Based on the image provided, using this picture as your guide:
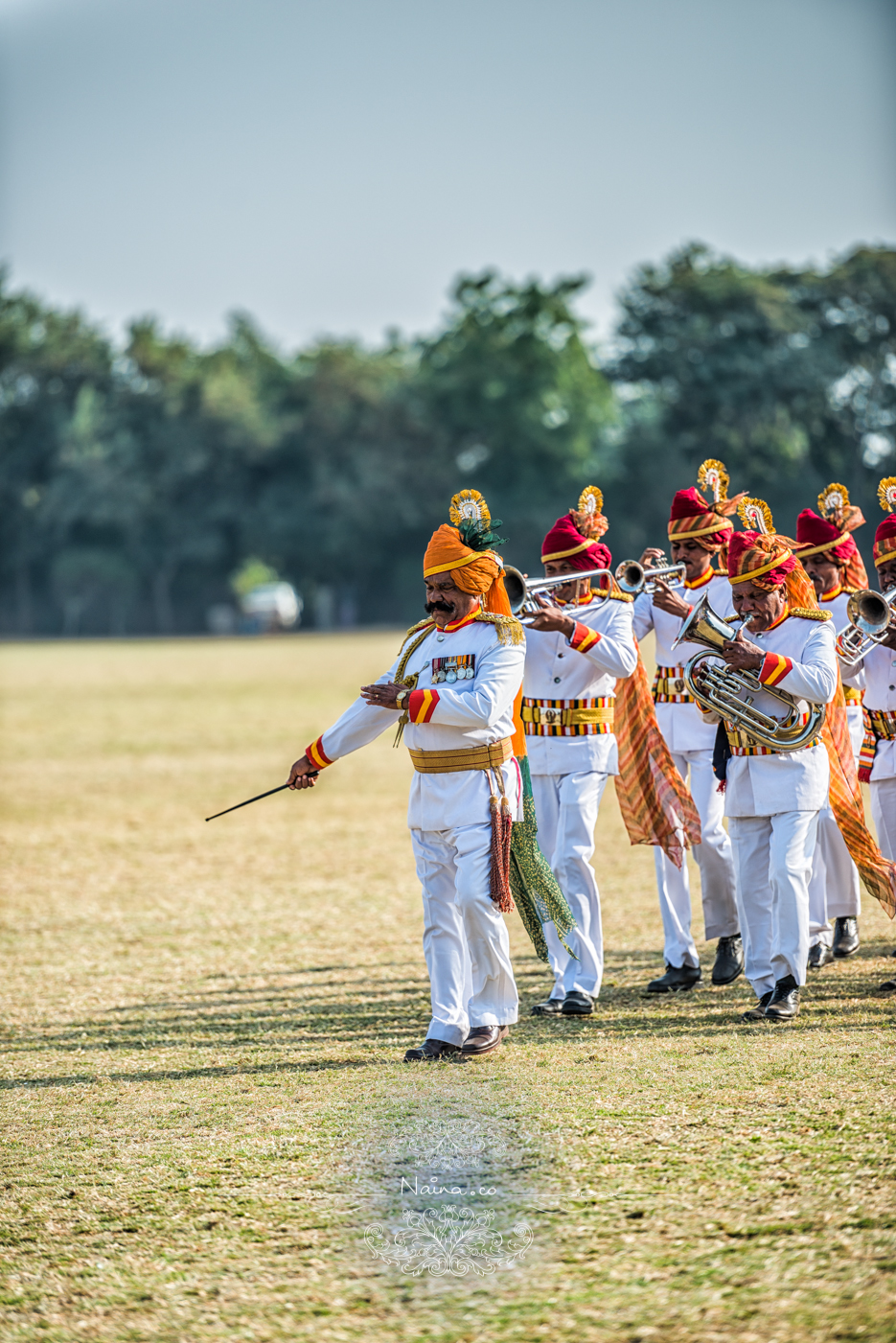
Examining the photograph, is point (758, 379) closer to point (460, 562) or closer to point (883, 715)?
point (883, 715)

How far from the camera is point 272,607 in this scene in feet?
205

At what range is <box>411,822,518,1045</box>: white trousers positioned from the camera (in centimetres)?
596

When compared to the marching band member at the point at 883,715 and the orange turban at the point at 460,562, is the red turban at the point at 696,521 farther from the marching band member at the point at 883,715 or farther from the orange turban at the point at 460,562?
the orange turban at the point at 460,562

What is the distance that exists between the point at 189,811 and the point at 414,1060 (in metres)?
8.99

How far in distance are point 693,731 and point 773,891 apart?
134 cm

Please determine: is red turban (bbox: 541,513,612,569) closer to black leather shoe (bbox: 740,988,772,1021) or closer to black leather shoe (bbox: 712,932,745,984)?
black leather shoe (bbox: 712,932,745,984)

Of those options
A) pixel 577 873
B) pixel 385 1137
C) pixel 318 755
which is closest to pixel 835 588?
pixel 577 873

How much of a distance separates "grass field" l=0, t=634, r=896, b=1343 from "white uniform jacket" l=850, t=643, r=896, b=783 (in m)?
1.01

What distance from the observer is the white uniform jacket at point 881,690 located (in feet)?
24.0

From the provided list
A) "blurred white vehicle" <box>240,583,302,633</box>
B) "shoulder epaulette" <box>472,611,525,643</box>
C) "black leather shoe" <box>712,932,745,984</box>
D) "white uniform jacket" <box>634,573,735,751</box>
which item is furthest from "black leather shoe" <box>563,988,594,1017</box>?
"blurred white vehicle" <box>240,583,302,633</box>

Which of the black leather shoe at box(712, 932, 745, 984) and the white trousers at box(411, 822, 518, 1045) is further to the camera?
the black leather shoe at box(712, 932, 745, 984)

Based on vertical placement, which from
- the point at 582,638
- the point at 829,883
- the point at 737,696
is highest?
the point at 582,638

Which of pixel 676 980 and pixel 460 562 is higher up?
pixel 460 562

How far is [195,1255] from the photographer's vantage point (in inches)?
160
